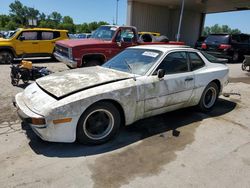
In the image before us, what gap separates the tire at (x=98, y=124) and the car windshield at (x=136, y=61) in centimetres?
95

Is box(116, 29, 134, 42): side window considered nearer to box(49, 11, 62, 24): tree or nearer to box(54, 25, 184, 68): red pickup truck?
box(54, 25, 184, 68): red pickup truck

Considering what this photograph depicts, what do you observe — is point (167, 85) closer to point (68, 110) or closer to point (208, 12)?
point (68, 110)

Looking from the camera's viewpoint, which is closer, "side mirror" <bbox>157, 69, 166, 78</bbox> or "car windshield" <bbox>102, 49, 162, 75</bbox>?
"side mirror" <bbox>157, 69, 166, 78</bbox>

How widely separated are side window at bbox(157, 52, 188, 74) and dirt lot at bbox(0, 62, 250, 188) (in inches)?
40.8

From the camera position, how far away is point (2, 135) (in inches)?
158

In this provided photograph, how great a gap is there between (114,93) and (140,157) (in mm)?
1016

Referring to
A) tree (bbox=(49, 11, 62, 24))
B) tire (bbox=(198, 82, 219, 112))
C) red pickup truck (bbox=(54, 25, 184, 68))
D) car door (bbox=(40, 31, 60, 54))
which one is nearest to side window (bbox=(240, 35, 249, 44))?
red pickup truck (bbox=(54, 25, 184, 68))

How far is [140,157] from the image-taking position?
11.3ft

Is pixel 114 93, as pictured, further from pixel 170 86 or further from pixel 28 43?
pixel 28 43

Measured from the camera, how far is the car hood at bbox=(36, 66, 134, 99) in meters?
3.57

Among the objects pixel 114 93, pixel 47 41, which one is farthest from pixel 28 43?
pixel 114 93

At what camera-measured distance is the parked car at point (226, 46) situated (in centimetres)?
1517

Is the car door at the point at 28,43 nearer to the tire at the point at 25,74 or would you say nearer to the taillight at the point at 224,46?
the tire at the point at 25,74

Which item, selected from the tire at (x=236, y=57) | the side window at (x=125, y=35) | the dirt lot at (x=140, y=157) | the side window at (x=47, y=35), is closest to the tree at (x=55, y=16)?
the side window at (x=47, y=35)
